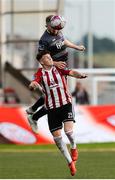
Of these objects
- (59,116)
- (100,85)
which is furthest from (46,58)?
(100,85)

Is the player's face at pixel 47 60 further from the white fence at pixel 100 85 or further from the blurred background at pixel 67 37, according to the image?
the white fence at pixel 100 85

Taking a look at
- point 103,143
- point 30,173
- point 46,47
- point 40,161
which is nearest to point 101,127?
point 103,143

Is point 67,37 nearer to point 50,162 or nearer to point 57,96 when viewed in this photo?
point 50,162

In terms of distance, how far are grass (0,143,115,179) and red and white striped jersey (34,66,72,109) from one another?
1.14 metres

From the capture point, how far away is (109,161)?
1559cm

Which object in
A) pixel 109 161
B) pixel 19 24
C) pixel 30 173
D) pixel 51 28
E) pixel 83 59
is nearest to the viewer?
pixel 51 28

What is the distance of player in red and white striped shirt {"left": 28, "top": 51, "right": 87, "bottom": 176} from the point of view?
40.1ft

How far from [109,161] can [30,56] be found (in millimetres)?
12724

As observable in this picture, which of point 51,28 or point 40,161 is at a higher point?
point 51,28

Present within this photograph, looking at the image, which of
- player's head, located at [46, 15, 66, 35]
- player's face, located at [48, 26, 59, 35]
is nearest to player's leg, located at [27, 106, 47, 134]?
player's face, located at [48, 26, 59, 35]

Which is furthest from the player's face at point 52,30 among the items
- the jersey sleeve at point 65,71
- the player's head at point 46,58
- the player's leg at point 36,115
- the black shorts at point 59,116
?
the player's leg at point 36,115

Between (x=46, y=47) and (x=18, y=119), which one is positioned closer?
(x=46, y=47)

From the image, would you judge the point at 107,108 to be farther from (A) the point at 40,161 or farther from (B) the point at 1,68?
(B) the point at 1,68

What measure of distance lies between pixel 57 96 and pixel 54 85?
0.57ft
